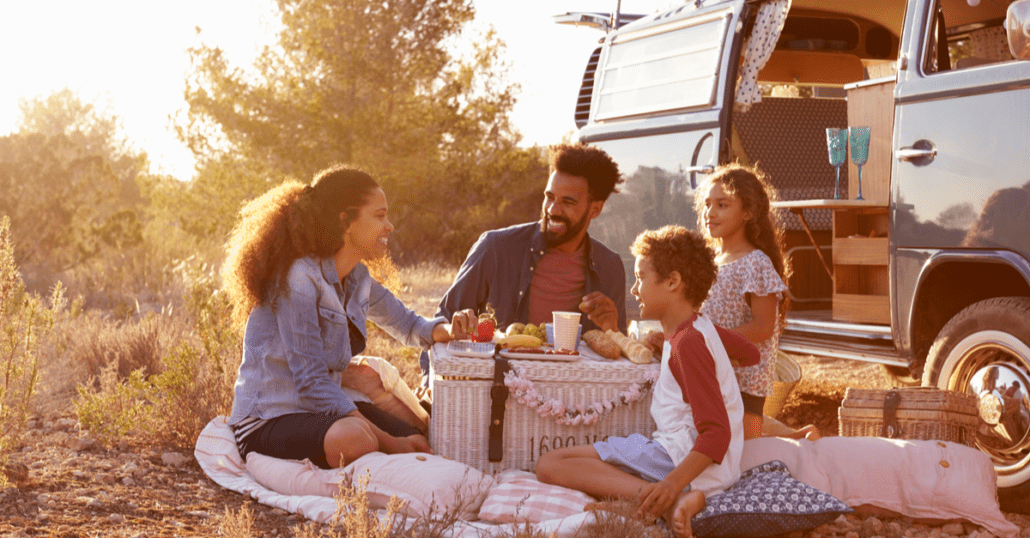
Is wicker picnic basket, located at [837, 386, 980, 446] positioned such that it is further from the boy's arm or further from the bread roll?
the bread roll

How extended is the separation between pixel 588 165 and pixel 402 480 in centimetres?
209

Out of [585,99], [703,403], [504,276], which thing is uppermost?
[585,99]

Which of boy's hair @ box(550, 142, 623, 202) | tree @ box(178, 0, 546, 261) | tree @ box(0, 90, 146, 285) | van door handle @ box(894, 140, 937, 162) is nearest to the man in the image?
boy's hair @ box(550, 142, 623, 202)

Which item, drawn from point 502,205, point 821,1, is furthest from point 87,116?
point 821,1

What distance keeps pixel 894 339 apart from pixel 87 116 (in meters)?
33.6

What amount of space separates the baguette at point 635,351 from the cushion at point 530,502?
2.07ft

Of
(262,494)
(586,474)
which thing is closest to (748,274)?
(586,474)

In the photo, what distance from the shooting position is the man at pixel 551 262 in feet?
15.8

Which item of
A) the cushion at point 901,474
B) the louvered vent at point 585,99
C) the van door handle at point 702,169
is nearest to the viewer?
the cushion at point 901,474

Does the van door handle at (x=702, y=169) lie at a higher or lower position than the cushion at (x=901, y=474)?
higher

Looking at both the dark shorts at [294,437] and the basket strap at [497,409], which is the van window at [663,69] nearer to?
the basket strap at [497,409]

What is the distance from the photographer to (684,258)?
3492 millimetres

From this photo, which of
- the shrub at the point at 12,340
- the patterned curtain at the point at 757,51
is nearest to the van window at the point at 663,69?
the patterned curtain at the point at 757,51

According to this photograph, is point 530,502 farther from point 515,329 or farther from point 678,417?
point 515,329
